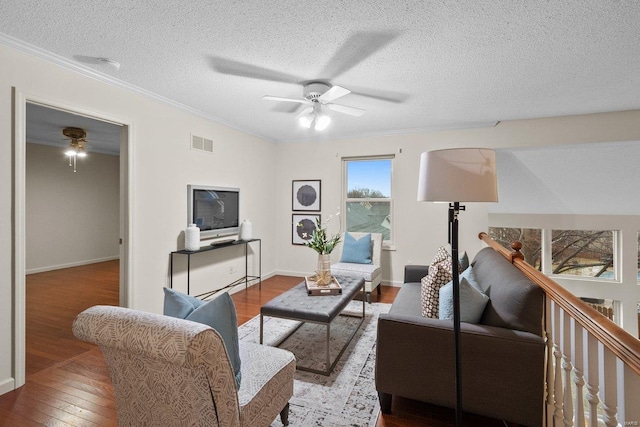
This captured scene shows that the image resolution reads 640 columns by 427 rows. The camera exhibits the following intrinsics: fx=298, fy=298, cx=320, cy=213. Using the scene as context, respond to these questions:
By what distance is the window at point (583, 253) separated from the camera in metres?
4.01

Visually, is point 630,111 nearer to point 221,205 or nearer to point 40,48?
point 221,205

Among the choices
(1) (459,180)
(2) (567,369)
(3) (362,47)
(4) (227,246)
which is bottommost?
(2) (567,369)

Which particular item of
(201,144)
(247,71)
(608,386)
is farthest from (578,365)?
(201,144)

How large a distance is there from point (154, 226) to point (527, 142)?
15.8 feet

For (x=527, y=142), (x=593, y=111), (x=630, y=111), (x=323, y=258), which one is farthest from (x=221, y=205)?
(x=630, y=111)

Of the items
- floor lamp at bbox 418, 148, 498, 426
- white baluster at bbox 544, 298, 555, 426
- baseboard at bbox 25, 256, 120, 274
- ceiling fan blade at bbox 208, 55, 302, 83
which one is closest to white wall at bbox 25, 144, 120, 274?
baseboard at bbox 25, 256, 120, 274

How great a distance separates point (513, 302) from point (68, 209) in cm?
756

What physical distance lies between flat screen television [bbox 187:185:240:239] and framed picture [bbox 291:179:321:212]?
1.22 metres

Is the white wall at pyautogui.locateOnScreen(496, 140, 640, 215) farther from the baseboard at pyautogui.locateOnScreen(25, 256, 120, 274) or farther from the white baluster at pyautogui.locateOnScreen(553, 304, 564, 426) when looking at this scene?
the baseboard at pyautogui.locateOnScreen(25, 256, 120, 274)

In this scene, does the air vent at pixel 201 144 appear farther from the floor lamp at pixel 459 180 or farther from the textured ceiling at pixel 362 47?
the floor lamp at pixel 459 180

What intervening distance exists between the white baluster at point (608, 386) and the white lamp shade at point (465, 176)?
0.72 m

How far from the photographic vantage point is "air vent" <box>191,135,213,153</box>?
3721 mm

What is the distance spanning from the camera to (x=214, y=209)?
4.01 m

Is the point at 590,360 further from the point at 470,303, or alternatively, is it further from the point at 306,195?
the point at 306,195
